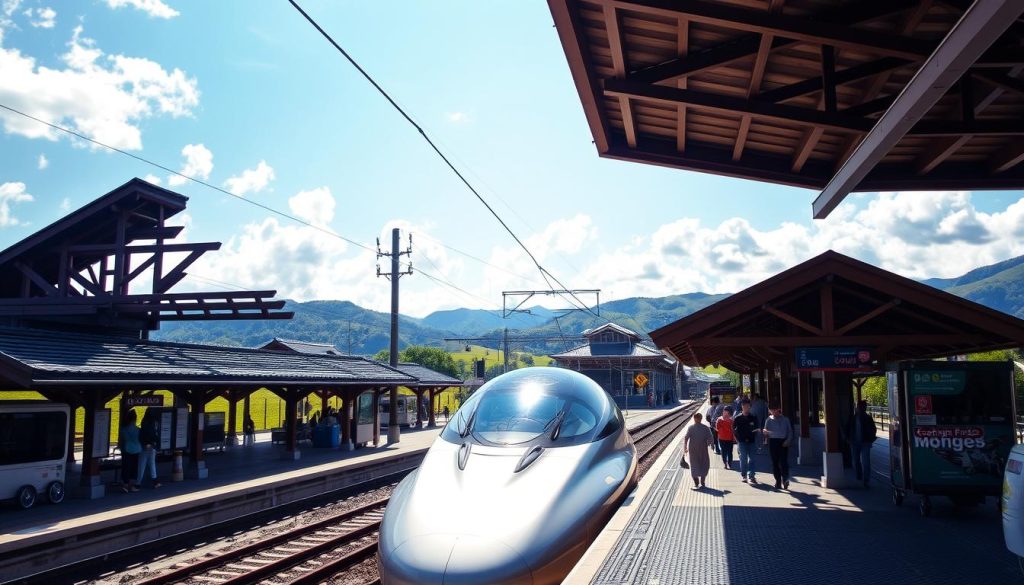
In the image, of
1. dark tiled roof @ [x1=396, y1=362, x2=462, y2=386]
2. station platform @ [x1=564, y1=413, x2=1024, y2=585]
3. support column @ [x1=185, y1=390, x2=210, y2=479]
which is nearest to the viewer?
station platform @ [x1=564, y1=413, x2=1024, y2=585]

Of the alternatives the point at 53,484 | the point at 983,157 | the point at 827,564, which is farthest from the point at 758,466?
the point at 53,484

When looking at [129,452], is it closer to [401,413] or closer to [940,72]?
[940,72]

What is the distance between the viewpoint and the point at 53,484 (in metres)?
13.7

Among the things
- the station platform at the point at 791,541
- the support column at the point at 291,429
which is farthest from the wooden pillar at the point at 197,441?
the station platform at the point at 791,541

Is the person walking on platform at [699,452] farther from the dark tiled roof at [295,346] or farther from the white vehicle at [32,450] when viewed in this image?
the dark tiled roof at [295,346]

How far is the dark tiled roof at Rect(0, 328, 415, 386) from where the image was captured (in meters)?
12.8

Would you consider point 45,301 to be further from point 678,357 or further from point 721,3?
point 721,3

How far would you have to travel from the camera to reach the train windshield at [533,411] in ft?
28.0

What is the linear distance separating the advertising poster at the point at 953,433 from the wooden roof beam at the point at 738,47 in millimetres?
5403

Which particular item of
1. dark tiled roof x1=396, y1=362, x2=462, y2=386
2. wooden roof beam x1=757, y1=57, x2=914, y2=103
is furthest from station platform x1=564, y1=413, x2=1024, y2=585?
dark tiled roof x1=396, y1=362, x2=462, y2=386

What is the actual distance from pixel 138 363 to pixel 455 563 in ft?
40.3

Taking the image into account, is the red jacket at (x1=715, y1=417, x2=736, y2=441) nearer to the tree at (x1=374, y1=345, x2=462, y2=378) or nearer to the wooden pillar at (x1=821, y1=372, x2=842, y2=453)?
the wooden pillar at (x1=821, y1=372, x2=842, y2=453)

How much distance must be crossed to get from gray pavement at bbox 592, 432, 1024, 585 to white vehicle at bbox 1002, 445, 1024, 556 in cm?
85

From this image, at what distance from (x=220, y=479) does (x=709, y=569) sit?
1344 centimetres
